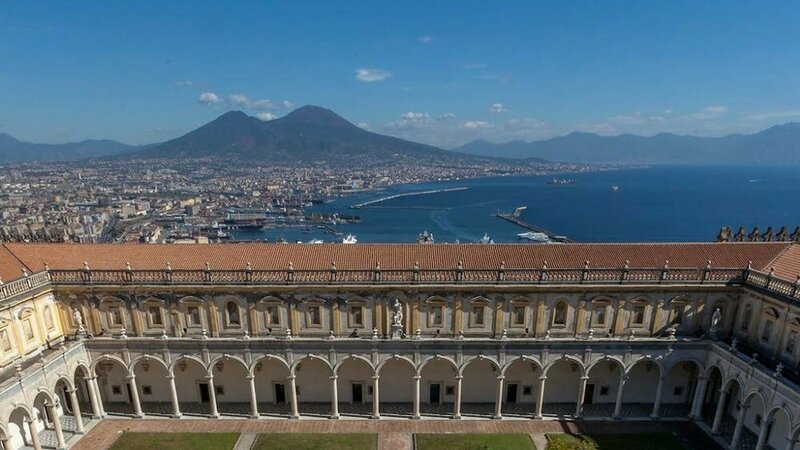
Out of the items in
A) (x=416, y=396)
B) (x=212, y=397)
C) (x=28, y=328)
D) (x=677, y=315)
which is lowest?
(x=212, y=397)

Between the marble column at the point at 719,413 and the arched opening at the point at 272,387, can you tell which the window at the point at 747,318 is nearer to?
the marble column at the point at 719,413

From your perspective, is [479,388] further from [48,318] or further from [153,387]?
[48,318]

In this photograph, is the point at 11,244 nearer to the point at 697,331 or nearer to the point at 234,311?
the point at 234,311

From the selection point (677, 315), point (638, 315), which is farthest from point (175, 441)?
point (677, 315)

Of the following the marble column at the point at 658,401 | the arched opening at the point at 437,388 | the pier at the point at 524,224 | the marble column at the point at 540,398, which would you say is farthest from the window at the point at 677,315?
the pier at the point at 524,224

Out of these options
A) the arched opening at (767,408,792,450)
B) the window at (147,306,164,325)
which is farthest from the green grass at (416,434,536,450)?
the window at (147,306,164,325)

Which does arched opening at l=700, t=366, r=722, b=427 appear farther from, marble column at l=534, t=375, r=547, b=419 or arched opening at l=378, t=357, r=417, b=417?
arched opening at l=378, t=357, r=417, b=417

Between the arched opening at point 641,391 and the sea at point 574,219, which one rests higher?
the arched opening at point 641,391
